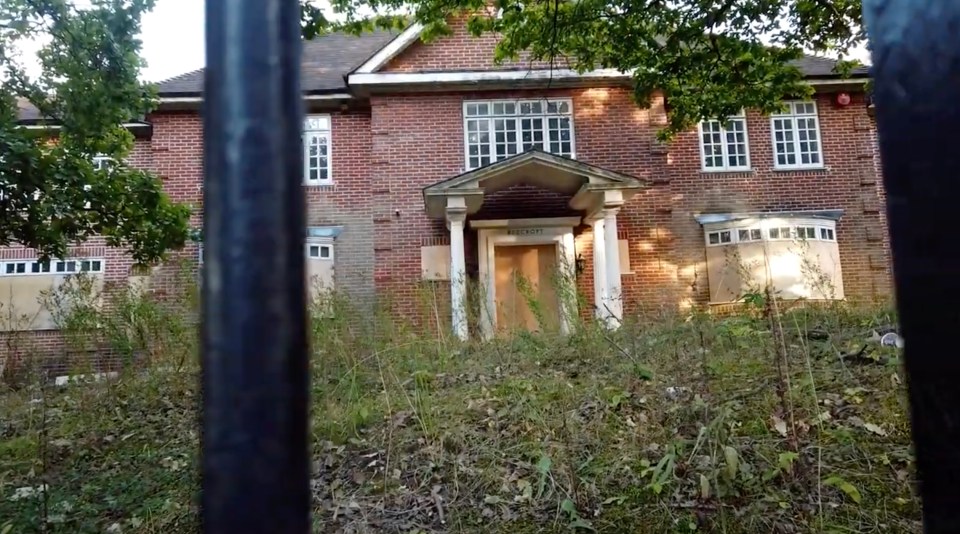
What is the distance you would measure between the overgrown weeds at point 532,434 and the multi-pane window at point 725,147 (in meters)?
8.62

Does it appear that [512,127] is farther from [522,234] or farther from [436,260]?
[436,260]

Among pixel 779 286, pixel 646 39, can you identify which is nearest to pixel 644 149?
pixel 779 286

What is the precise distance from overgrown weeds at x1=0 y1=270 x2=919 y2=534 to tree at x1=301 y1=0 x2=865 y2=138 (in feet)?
8.31

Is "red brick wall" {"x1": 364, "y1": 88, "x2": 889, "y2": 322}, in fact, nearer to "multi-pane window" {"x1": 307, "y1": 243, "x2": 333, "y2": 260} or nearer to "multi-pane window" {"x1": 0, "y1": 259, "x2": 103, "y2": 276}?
"multi-pane window" {"x1": 307, "y1": 243, "x2": 333, "y2": 260}

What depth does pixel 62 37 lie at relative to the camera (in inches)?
274

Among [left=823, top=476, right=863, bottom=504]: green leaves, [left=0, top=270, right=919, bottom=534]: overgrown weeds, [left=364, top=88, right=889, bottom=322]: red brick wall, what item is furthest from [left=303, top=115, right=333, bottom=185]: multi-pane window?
[left=823, top=476, right=863, bottom=504]: green leaves

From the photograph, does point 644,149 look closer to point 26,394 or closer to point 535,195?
point 535,195

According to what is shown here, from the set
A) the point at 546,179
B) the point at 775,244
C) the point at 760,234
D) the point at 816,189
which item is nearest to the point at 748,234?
the point at 760,234

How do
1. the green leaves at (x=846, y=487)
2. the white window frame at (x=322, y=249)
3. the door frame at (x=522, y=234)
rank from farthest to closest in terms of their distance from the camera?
the white window frame at (x=322, y=249) → the door frame at (x=522, y=234) → the green leaves at (x=846, y=487)

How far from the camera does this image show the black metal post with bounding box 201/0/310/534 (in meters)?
0.82

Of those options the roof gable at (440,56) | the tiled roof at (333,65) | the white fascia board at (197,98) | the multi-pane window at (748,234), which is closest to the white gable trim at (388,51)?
the roof gable at (440,56)

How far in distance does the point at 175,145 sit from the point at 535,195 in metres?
7.60

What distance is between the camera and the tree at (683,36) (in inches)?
299

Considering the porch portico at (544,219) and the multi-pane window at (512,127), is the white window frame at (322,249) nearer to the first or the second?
the porch portico at (544,219)
